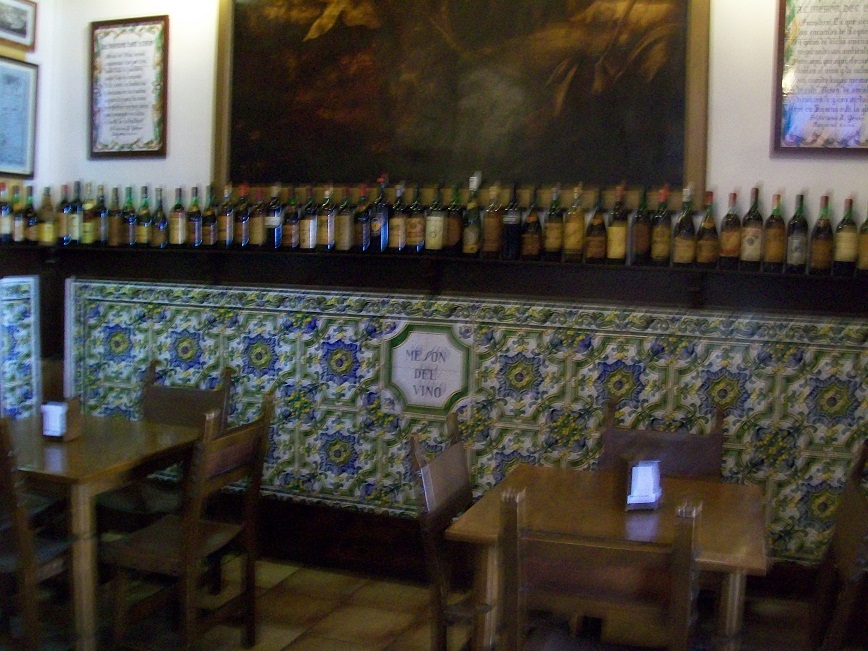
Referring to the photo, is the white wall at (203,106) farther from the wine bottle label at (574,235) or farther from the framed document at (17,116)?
the wine bottle label at (574,235)

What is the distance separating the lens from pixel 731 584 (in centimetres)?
209

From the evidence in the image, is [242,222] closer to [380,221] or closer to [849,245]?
[380,221]

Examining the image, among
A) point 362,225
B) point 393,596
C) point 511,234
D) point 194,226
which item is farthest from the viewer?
point 194,226

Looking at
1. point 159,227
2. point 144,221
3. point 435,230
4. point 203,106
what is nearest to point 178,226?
point 159,227

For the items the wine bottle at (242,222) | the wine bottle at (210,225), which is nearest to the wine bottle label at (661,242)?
the wine bottle at (242,222)

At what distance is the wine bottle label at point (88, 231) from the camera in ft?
14.6

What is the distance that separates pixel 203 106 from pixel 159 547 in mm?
2345

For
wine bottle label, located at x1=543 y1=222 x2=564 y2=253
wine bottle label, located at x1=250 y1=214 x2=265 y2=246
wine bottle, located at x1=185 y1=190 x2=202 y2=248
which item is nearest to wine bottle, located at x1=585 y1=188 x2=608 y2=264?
wine bottle label, located at x1=543 y1=222 x2=564 y2=253

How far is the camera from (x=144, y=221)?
4.40 meters

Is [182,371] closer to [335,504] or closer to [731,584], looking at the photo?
[335,504]

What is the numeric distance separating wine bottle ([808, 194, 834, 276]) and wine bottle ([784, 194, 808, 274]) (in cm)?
3

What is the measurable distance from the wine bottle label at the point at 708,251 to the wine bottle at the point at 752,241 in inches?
3.8

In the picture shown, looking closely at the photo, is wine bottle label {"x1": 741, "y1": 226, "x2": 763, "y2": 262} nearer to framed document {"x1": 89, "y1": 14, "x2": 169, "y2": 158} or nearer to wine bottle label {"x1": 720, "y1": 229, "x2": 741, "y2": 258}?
wine bottle label {"x1": 720, "y1": 229, "x2": 741, "y2": 258}

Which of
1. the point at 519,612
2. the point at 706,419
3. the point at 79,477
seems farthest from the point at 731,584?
the point at 79,477
